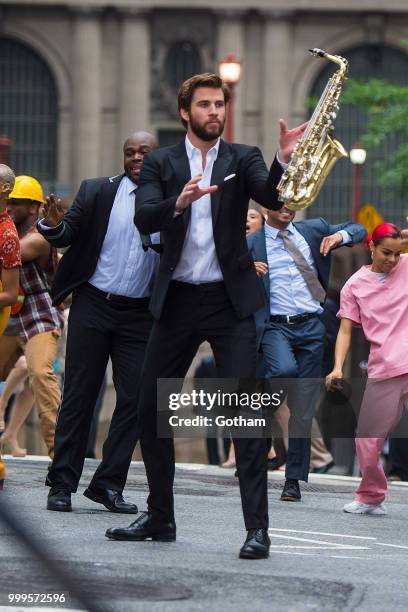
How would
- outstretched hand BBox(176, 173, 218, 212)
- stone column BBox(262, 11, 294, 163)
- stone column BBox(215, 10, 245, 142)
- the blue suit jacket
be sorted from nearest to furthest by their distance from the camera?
outstretched hand BBox(176, 173, 218, 212) < the blue suit jacket < stone column BBox(262, 11, 294, 163) < stone column BBox(215, 10, 245, 142)

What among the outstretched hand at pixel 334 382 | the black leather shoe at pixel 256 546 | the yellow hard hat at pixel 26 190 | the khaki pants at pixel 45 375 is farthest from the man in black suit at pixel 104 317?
the black leather shoe at pixel 256 546

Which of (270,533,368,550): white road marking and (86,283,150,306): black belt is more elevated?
(86,283,150,306): black belt

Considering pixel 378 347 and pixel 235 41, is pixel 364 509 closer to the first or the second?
pixel 378 347

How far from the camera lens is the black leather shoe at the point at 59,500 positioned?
9.53 meters

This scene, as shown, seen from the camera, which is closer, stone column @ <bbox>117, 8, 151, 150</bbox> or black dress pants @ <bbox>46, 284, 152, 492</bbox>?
black dress pants @ <bbox>46, 284, 152, 492</bbox>

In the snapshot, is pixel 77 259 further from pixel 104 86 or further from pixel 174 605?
pixel 104 86

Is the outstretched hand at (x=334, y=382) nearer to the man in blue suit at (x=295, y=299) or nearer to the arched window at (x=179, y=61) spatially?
the man in blue suit at (x=295, y=299)

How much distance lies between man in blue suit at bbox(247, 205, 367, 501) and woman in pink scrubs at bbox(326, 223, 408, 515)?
55 cm

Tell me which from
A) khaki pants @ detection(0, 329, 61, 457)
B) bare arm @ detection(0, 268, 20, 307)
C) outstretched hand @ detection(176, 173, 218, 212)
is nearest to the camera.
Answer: outstretched hand @ detection(176, 173, 218, 212)

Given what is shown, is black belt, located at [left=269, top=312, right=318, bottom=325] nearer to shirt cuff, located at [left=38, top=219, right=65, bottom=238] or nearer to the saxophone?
shirt cuff, located at [left=38, top=219, right=65, bottom=238]

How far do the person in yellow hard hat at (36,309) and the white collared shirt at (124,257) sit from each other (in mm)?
1345

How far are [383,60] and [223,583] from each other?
47.8 meters

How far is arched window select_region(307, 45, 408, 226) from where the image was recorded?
53531 mm

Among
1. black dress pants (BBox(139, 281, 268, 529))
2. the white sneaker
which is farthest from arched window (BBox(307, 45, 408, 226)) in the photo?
black dress pants (BBox(139, 281, 268, 529))
